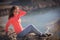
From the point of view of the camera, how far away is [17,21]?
1826 millimetres

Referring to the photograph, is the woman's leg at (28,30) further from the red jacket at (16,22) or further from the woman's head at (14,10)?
the woman's head at (14,10)

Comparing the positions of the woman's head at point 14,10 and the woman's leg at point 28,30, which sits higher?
the woman's head at point 14,10

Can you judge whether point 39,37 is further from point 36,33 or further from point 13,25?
point 13,25

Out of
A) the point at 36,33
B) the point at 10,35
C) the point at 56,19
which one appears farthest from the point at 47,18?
the point at 10,35

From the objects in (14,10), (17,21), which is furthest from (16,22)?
(14,10)

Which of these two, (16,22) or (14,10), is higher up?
(14,10)

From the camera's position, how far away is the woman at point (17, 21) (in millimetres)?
1804

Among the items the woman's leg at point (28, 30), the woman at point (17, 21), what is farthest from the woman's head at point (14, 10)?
the woman's leg at point (28, 30)

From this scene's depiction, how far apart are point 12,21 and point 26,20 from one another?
179 millimetres

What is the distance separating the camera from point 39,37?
1.79 meters

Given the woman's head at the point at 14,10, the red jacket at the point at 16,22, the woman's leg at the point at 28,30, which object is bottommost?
the woman's leg at the point at 28,30

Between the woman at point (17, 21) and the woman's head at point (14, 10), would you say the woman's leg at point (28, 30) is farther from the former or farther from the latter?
the woman's head at point (14, 10)

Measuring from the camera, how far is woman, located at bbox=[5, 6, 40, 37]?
5.92ft

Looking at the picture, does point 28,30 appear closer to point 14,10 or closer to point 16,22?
point 16,22
